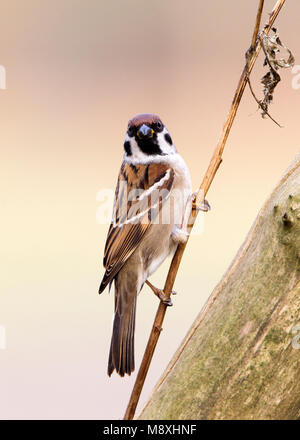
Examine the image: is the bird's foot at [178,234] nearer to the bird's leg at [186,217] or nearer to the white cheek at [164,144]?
the bird's leg at [186,217]

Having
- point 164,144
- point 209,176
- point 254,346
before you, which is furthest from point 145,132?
point 254,346

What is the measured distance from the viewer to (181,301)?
10.2ft

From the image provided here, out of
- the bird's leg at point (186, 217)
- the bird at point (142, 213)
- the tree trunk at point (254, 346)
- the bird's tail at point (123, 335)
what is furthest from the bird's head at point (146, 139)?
the tree trunk at point (254, 346)

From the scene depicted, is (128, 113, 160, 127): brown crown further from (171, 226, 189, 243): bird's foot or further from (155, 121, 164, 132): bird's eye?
(171, 226, 189, 243): bird's foot

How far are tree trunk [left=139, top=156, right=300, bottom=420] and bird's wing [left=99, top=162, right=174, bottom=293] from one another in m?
0.66

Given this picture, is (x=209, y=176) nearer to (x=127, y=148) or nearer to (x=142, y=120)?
(x=142, y=120)

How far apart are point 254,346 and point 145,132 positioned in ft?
2.76

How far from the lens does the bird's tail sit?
171 cm

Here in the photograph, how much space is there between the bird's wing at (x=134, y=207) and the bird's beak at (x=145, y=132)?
0.51ft

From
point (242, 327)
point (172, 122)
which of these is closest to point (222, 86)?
point (172, 122)

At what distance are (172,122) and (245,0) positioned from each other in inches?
34.8

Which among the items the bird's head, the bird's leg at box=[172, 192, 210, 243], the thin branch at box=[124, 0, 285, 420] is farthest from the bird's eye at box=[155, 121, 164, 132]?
the thin branch at box=[124, 0, 285, 420]

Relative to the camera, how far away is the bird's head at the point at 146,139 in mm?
1770
